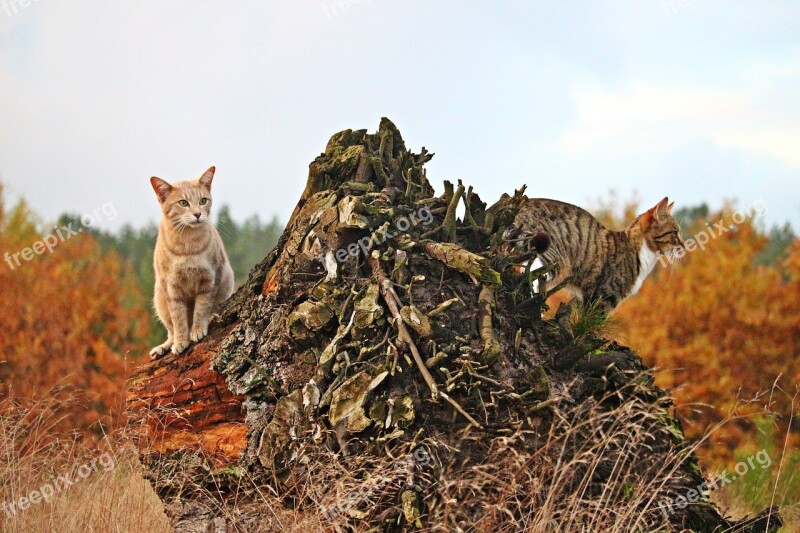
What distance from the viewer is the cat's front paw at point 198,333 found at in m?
5.73

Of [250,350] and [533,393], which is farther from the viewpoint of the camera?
[250,350]

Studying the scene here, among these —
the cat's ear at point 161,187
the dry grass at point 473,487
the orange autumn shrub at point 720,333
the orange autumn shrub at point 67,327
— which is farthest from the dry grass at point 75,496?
the orange autumn shrub at point 720,333

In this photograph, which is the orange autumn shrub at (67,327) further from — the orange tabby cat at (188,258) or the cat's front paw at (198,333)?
the cat's front paw at (198,333)

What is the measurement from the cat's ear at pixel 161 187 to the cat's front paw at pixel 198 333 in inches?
48.5

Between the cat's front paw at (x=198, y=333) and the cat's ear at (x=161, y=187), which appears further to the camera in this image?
the cat's ear at (x=161, y=187)

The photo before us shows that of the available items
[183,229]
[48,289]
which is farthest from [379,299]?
[48,289]

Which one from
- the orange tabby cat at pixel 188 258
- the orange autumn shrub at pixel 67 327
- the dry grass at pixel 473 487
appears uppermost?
the orange autumn shrub at pixel 67 327

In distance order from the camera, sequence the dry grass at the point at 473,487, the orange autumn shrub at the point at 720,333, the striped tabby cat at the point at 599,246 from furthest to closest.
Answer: the orange autumn shrub at the point at 720,333 < the striped tabby cat at the point at 599,246 < the dry grass at the point at 473,487

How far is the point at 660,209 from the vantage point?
8.00 meters

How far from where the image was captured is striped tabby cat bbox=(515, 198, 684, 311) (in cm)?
718

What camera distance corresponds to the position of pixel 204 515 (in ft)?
16.4

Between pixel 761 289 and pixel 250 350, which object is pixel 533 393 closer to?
pixel 250 350

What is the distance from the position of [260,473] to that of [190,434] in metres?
0.78

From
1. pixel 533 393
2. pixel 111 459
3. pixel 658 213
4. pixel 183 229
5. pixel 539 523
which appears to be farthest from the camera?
pixel 658 213
